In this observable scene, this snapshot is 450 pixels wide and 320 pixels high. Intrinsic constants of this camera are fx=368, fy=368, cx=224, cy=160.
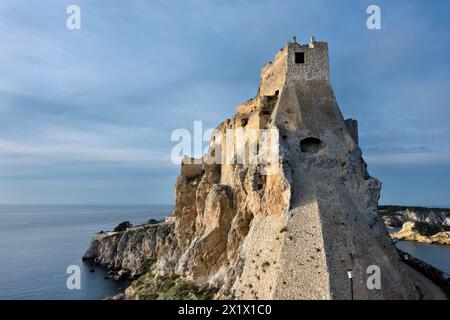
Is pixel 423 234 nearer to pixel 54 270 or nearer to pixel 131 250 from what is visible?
pixel 131 250

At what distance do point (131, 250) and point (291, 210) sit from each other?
5202cm

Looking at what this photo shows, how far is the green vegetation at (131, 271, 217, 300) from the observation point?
31427 mm

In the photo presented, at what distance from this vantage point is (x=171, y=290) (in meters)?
34.7

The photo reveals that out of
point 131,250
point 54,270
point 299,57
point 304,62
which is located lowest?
point 54,270

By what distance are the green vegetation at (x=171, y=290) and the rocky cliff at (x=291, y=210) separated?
0.58 ft

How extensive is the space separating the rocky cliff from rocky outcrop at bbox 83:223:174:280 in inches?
1033

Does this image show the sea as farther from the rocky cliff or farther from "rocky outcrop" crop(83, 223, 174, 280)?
the rocky cliff

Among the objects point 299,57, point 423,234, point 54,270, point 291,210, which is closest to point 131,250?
point 54,270

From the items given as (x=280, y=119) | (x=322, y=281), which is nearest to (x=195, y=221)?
(x=280, y=119)

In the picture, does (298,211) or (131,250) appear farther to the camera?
(131,250)

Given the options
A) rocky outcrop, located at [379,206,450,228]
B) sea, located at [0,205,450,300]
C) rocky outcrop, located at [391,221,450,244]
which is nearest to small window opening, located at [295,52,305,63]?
sea, located at [0,205,450,300]

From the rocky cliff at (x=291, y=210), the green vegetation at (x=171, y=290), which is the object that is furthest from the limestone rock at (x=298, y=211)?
the green vegetation at (x=171, y=290)

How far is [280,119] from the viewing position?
30953 mm
